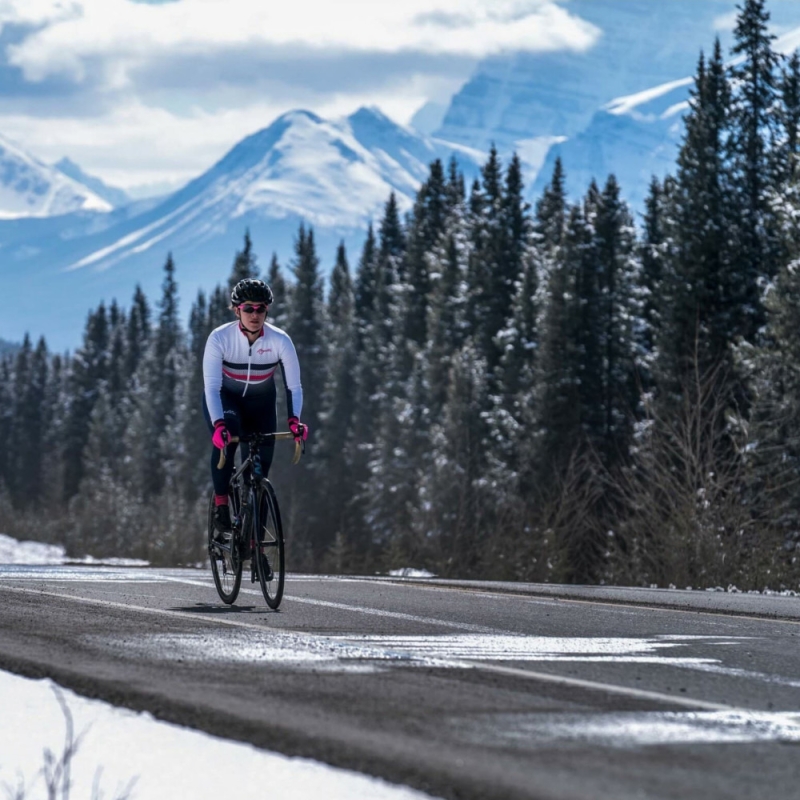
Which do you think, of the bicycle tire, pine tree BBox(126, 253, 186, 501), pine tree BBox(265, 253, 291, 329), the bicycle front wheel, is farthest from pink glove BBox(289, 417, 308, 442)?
pine tree BBox(126, 253, 186, 501)

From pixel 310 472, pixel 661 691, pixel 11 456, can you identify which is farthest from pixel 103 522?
pixel 661 691

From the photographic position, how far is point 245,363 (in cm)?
1035

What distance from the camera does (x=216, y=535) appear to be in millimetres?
10766

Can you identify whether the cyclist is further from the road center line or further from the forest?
the forest

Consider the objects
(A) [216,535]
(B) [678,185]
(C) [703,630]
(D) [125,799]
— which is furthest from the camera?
(B) [678,185]

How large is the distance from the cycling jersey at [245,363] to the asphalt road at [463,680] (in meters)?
1.55

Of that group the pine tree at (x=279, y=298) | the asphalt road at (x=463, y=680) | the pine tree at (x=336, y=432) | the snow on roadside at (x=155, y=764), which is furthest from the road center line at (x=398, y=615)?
the pine tree at (x=279, y=298)

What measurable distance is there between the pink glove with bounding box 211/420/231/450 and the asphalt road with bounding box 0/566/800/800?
1.15m

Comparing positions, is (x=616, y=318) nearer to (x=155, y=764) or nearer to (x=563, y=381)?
(x=563, y=381)

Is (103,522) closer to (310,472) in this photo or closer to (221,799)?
(310,472)

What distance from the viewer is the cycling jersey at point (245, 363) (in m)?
10.3

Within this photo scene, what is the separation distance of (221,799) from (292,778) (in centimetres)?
29

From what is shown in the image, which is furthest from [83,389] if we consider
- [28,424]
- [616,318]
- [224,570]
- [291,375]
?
[291,375]

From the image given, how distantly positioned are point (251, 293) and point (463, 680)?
4269mm
